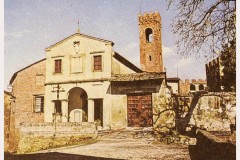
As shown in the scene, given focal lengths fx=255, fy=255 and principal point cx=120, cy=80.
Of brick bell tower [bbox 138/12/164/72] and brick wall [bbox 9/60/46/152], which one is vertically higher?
brick bell tower [bbox 138/12/164/72]

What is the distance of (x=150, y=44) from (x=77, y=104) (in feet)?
37.7

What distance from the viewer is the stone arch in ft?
55.0

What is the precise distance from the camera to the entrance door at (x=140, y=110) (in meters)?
14.1

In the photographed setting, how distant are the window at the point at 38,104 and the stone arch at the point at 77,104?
363cm

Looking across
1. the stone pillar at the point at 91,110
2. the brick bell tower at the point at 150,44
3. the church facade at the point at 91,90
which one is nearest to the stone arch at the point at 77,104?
the church facade at the point at 91,90

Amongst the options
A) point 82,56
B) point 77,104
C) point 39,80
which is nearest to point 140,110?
point 77,104

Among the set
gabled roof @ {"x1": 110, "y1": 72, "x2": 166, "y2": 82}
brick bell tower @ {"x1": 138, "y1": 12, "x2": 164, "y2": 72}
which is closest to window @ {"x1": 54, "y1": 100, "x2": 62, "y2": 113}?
gabled roof @ {"x1": 110, "y1": 72, "x2": 166, "y2": 82}

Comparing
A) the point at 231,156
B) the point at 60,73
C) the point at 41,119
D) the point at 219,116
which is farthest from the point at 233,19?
the point at 41,119

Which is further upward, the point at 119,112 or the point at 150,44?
the point at 150,44

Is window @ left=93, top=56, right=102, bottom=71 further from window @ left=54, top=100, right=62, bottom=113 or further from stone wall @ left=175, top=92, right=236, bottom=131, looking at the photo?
stone wall @ left=175, top=92, right=236, bottom=131

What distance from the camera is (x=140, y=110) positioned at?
14406 mm

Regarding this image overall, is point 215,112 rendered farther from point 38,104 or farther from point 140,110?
point 38,104

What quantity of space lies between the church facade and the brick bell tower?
305 inches

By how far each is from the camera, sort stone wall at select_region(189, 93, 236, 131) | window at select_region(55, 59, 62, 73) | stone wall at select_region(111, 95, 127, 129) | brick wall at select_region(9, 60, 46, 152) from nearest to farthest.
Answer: stone wall at select_region(189, 93, 236, 131) → stone wall at select_region(111, 95, 127, 129) → window at select_region(55, 59, 62, 73) → brick wall at select_region(9, 60, 46, 152)
